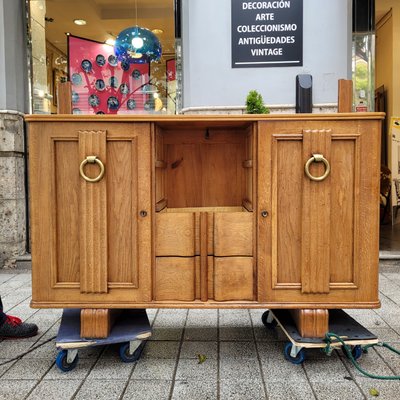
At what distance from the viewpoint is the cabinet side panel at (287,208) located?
7.72 feet

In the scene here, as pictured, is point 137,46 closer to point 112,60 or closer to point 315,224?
point 112,60

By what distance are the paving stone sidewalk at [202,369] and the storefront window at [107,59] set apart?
10.7ft

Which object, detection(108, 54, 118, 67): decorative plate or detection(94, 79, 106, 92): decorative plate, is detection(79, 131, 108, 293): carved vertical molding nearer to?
detection(94, 79, 106, 92): decorative plate

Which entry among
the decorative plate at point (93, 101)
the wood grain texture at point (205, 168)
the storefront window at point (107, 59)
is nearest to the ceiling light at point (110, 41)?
the storefront window at point (107, 59)

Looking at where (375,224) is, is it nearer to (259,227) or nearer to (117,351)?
(259,227)

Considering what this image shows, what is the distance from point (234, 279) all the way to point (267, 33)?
10.8 feet

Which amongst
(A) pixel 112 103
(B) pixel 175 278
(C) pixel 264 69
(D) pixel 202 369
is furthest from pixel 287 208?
(A) pixel 112 103

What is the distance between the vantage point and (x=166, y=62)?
544cm

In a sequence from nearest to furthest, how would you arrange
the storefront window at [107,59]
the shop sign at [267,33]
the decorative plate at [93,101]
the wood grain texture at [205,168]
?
the wood grain texture at [205,168] → the shop sign at [267,33] → the storefront window at [107,59] → the decorative plate at [93,101]

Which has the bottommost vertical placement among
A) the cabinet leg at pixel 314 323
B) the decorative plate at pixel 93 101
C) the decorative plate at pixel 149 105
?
the cabinet leg at pixel 314 323

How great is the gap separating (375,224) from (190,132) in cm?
135

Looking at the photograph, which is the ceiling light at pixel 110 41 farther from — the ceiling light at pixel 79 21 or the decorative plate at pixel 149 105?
the decorative plate at pixel 149 105

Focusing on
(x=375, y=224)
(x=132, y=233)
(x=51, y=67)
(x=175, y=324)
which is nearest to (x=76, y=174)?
(x=132, y=233)

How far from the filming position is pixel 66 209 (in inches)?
93.7
